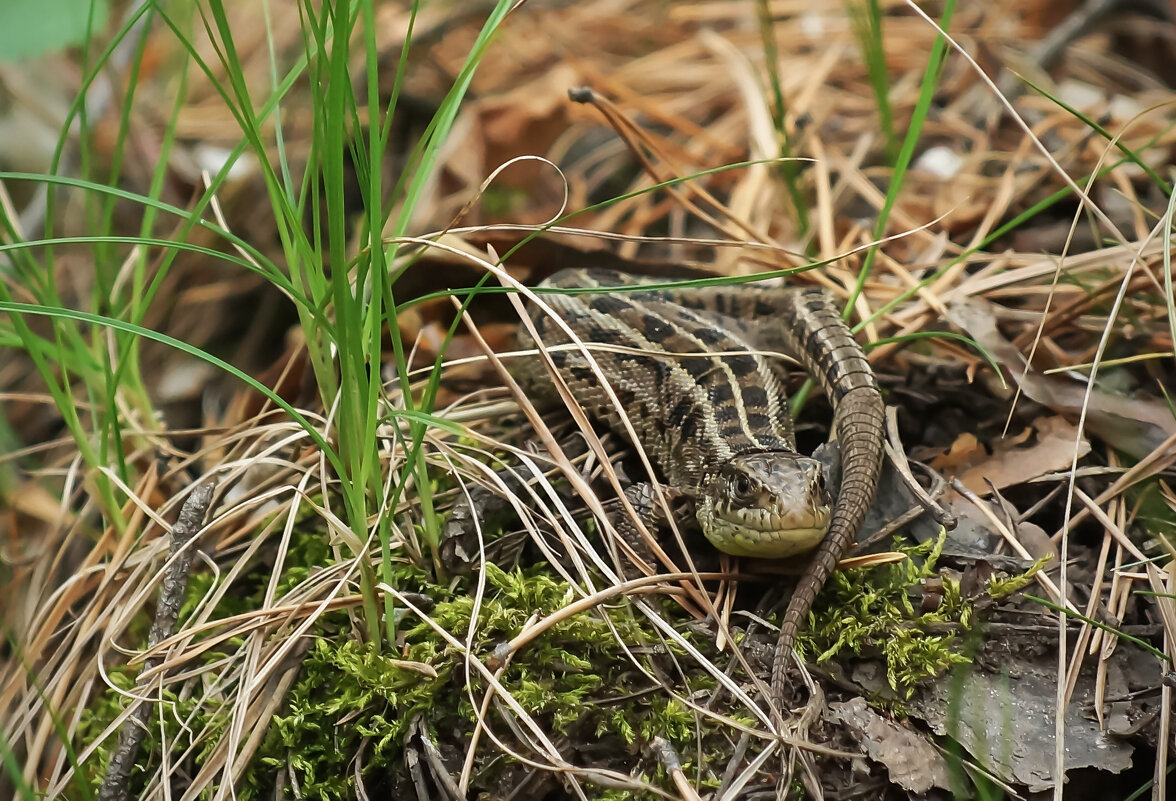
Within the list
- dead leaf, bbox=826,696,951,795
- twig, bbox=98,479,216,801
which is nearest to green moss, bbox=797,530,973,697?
dead leaf, bbox=826,696,951,795

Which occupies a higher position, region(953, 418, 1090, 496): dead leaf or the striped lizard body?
the striped lizard body

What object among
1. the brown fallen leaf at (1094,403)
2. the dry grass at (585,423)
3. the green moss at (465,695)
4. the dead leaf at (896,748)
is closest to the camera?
the dead leaf at (896,748)

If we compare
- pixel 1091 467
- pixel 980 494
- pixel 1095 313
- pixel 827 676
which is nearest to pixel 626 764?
pixel 827 676

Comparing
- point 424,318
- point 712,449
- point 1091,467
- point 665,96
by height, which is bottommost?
point 1091,467

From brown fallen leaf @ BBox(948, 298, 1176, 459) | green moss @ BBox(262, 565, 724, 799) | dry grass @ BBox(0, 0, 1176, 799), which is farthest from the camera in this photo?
brown fallen leaf @ BBox(948, 298, 1176, 459)

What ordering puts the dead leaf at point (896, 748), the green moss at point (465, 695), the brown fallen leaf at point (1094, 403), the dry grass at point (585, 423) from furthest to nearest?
the brown fallen leaf at point (1094, 403) < the dry grass at point (585, 423) < the green moss at point (465, 695) < the dead leaf at point (896, 748)

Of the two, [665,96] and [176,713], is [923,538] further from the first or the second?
[665,96]

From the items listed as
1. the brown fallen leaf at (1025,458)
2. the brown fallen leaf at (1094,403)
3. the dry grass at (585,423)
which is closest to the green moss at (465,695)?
the dry grass at (585,423)

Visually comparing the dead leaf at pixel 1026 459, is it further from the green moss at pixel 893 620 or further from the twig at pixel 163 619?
the twig at pixel 163 619

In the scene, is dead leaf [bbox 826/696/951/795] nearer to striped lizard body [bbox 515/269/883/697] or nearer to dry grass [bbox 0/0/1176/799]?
dry grass [bbox 0/0/1176/799]
